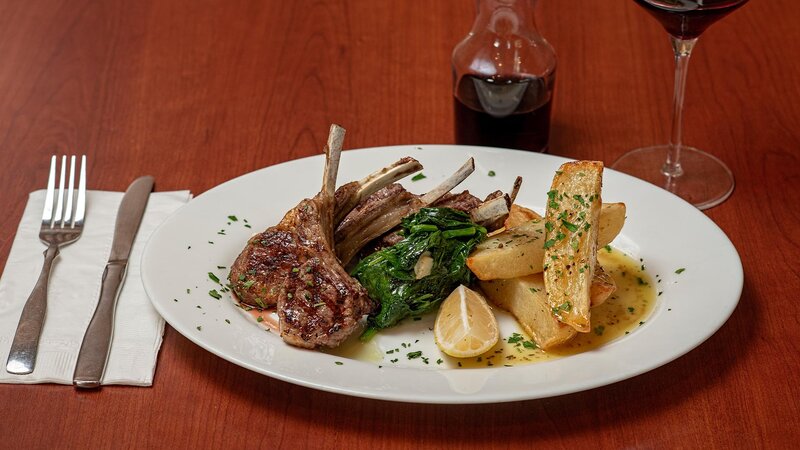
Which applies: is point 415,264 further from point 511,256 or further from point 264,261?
point 264,261

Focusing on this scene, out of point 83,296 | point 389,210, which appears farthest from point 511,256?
point 83,296

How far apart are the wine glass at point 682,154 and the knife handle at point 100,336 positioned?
1479 mm

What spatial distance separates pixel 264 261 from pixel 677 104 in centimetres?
126

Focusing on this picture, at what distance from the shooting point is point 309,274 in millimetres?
2223

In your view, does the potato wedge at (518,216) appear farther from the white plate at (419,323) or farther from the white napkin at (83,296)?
the white napkin at (83,296)

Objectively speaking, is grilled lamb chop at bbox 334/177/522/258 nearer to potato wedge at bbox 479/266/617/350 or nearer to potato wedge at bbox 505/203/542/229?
potato wedge at bbox 505/203/542/229

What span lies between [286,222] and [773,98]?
1789mm

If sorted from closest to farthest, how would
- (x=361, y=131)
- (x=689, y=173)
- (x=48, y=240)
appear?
1. (x=48, y=240)
2. (x=689, y=173)
3. (x=361, y=131)

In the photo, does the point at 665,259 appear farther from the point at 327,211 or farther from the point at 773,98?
the point at 773,98

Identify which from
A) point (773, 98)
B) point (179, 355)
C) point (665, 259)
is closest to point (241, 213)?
point (179, 355)

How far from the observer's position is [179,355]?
7.57 feet

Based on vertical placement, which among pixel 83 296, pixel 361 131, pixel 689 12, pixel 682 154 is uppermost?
pixel 689 12

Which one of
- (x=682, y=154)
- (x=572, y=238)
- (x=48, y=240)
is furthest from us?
(x=682, y=154)

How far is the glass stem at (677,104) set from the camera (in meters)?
2.71
